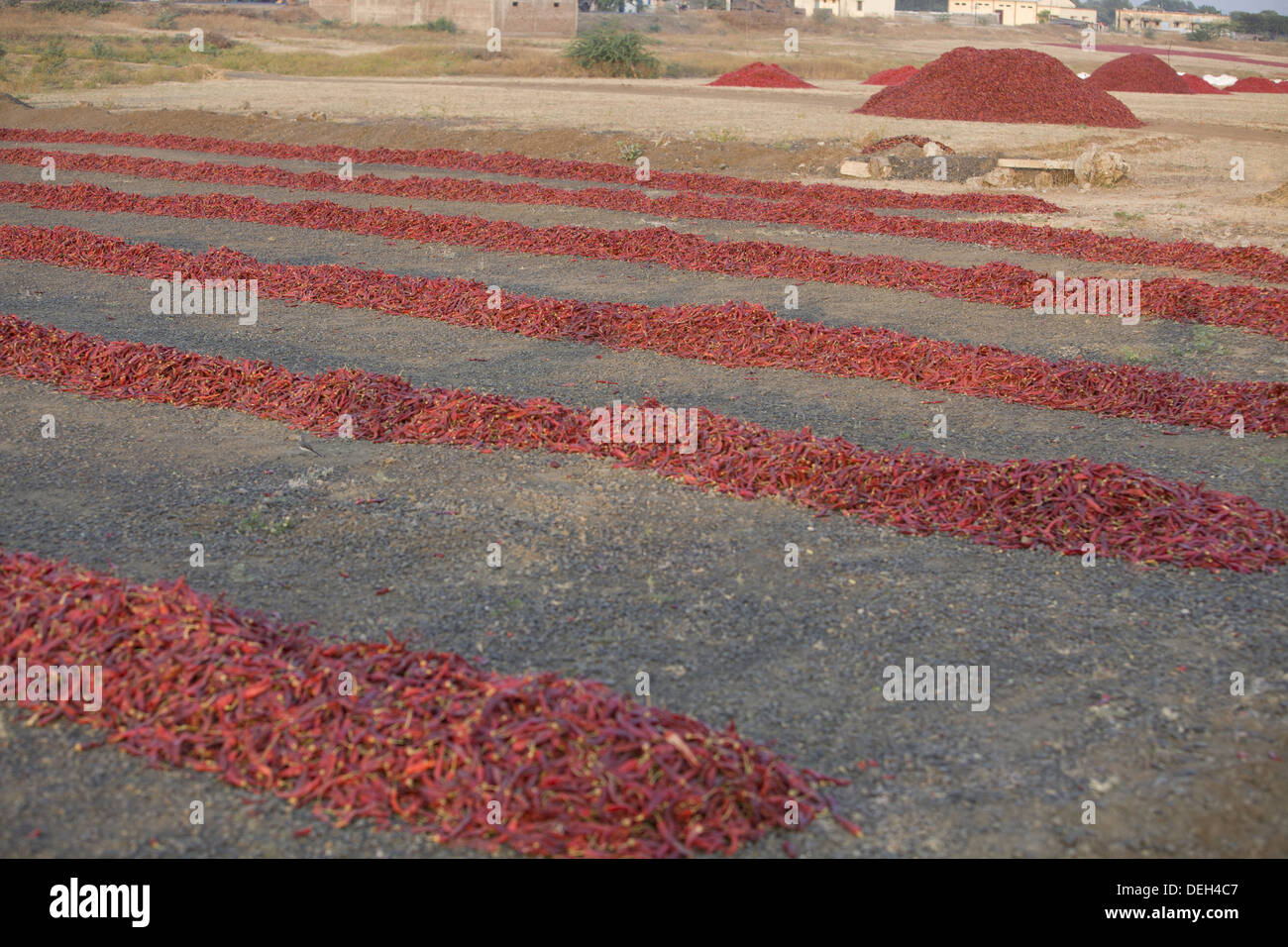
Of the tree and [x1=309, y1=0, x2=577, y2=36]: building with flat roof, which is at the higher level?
the tree

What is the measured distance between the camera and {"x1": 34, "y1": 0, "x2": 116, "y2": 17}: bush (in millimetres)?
76375

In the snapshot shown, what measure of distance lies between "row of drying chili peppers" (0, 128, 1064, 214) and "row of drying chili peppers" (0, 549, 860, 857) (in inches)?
713

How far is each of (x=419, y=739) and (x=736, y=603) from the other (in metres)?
2.24

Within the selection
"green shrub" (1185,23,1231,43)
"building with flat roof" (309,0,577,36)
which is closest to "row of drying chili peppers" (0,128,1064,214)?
"building with flat roof" (309,0,577,36)

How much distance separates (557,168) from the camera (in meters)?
25.0

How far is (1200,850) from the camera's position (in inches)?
168

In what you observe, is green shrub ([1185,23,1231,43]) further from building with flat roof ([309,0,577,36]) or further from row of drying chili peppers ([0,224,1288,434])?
row of drying chili peppers ([0,224,1288,434])

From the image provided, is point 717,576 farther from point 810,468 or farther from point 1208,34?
point 1208,34

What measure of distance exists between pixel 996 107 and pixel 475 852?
34232 millimetres

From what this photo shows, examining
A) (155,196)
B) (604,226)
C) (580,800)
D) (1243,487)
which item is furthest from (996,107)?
(580,800)

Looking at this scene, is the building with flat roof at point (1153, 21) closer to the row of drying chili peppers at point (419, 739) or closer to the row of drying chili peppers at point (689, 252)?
the row of drying chili peppers at point (689, 252)

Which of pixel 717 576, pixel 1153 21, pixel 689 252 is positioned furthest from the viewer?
pixel 1153 21

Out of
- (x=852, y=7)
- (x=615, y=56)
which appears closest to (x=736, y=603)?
(x=615, y=56)

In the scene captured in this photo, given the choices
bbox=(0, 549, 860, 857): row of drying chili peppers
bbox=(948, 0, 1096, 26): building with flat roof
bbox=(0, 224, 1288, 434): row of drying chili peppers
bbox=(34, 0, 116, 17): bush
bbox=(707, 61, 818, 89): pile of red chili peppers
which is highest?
bbox=(948, 0, 1096, 26): building with flat roof
